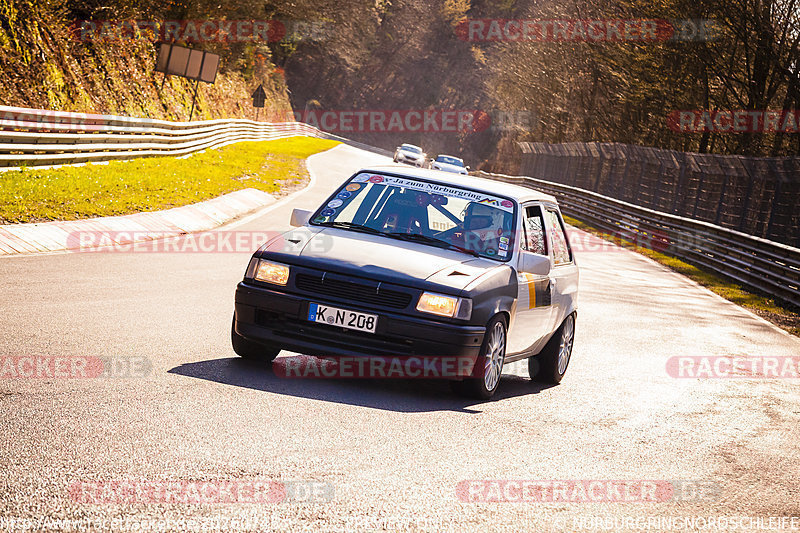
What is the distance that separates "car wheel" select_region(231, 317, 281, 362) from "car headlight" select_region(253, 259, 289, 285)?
0.44 m

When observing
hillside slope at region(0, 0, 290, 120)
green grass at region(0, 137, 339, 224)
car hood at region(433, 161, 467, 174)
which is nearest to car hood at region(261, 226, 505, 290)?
green grass at region(0, 137, 339, 224)

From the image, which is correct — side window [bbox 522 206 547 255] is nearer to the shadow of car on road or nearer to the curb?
the shadow of car on road

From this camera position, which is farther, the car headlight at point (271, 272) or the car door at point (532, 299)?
the car door at point (532, 299)

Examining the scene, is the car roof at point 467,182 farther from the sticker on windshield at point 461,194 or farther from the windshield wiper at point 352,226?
the windshield wiper at point 352,226

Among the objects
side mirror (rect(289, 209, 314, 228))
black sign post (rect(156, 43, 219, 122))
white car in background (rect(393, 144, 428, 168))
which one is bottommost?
white car in background (rect(393, 144, 428, 168))

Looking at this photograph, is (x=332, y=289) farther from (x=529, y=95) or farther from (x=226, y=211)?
(x=529, y=95)

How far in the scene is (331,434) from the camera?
230 inches

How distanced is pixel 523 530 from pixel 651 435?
289 centimetres

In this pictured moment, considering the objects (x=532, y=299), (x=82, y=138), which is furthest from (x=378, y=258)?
(x=82, y=138)

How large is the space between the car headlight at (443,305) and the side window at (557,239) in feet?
6.72

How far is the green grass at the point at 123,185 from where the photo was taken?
51.0ft

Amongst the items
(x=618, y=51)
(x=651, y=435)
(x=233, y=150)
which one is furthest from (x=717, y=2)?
(x=651, y=435)

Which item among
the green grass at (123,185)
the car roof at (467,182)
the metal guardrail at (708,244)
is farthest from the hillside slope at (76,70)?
the car roof at (467,182)

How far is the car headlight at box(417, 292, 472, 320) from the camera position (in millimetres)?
7066
